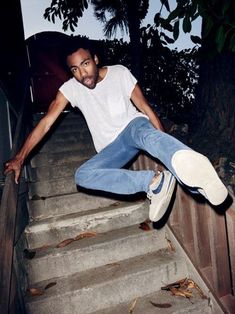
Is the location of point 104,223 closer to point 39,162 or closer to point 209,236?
point 209,236

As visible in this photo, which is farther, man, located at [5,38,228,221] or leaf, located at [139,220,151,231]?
leaf, located at [139,220,151,231]

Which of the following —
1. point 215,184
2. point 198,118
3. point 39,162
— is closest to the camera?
point 215,184

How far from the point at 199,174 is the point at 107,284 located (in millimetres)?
1561

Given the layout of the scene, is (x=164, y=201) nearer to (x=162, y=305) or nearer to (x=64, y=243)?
(x=162, y=305)

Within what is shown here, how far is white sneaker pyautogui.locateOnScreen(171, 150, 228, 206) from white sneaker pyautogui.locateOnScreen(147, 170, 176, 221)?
0.43 meters

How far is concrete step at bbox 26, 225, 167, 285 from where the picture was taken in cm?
286

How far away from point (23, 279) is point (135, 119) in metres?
1.86

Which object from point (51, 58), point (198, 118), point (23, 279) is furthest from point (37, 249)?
point (51, 58)

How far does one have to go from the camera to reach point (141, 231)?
325 cm

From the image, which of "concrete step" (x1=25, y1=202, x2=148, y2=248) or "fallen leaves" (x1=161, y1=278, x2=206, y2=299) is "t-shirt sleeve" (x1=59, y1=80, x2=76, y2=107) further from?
"fallen leaves" (x1=161, y1=278, x2=206, y2=299)

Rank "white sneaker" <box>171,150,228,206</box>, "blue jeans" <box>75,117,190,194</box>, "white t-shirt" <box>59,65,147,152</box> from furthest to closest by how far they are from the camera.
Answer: "white t-shirt" <box>59,65,147,152</box>
"blue jeans" <box>75,117,190,194</box>
"white sneaker" <box>171,150,228,206</box>

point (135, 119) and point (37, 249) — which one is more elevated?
point (135, 119)

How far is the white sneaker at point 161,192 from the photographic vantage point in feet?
7.32

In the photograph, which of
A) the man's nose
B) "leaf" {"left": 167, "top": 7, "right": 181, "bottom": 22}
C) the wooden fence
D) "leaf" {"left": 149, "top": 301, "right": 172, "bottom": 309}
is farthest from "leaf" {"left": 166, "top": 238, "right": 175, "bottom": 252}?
"leaf" {"left": 167, "top": 7, "right": 181, "bottom": 22}
